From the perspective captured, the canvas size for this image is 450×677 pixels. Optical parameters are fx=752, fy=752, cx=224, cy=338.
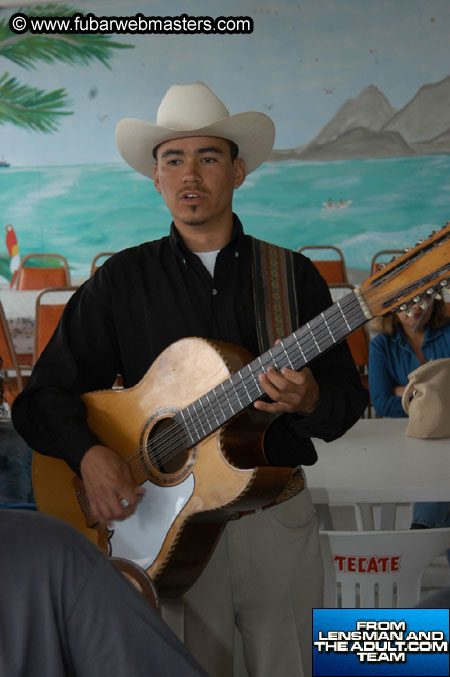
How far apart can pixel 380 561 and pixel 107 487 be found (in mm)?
679

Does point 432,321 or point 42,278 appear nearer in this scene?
point 432,321

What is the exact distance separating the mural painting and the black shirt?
5.78 meters

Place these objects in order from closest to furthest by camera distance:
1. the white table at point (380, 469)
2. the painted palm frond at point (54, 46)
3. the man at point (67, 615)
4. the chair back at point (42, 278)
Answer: the man at point (67, 615), the white table at point (380, 469), the chair back at point (42, 278), the painted palm frond at point (54, 46)

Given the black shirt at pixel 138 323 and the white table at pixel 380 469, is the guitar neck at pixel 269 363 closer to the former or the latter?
the black shirt at pixel 138 323

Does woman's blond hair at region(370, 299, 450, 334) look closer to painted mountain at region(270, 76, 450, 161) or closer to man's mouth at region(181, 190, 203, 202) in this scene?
man's mouth at region(181, 190, 203, 202)

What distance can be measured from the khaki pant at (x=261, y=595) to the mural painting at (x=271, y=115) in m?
5.92

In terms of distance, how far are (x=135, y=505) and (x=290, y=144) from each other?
20.6 ft

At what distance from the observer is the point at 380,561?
1.72 meters

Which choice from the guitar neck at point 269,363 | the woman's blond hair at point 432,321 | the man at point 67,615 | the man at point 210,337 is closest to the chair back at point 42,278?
the woman's blond hair at point 432,321

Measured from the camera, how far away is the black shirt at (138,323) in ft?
4.96

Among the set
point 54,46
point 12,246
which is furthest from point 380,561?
point 54,46

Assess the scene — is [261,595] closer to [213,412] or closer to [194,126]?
[213,412]

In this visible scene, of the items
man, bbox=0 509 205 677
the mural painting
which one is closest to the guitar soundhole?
man, bbox=0 509 205 677

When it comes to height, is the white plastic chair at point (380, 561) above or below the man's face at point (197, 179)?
below
